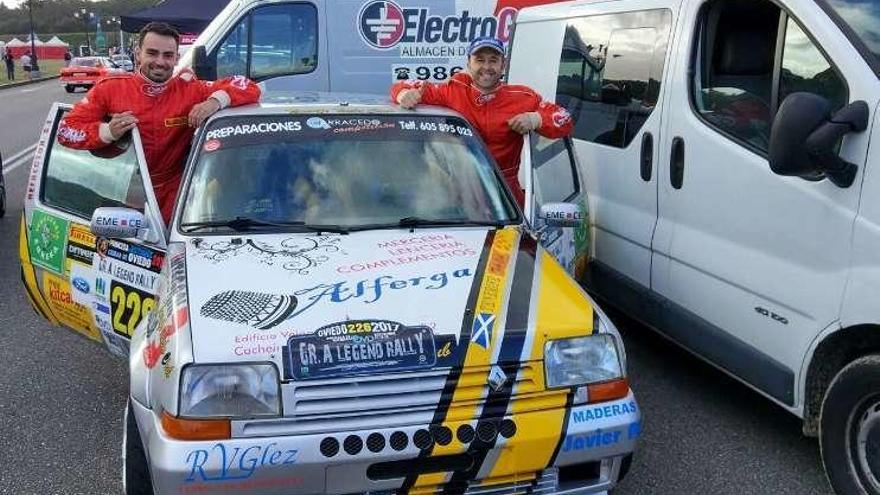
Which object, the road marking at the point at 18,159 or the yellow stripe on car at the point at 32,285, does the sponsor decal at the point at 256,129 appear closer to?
the yellow stripe on car at the point at 32,285

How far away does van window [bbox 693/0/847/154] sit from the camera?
3.75 meters

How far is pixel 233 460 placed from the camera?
9.20 feet

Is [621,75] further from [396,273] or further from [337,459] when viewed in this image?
[337,459]

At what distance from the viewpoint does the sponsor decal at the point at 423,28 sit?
996cm

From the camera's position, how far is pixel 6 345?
5738 millimetres

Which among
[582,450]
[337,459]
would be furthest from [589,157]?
[337,459]

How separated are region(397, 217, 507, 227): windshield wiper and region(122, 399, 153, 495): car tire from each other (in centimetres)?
138

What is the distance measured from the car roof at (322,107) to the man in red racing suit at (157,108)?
139mm

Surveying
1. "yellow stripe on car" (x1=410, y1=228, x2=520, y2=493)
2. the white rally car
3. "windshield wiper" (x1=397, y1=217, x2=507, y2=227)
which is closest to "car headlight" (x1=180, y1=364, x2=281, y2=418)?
the white rally car

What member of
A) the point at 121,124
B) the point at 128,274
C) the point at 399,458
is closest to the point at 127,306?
the point at 128,274

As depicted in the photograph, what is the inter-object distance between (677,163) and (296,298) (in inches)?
89.7

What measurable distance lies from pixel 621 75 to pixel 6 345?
413cm

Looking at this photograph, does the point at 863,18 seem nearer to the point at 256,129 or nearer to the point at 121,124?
the point at 256,129

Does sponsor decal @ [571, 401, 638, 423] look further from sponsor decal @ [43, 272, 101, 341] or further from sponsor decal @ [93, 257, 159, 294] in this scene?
sponsor decal @ [43, 272, 101, 341]
